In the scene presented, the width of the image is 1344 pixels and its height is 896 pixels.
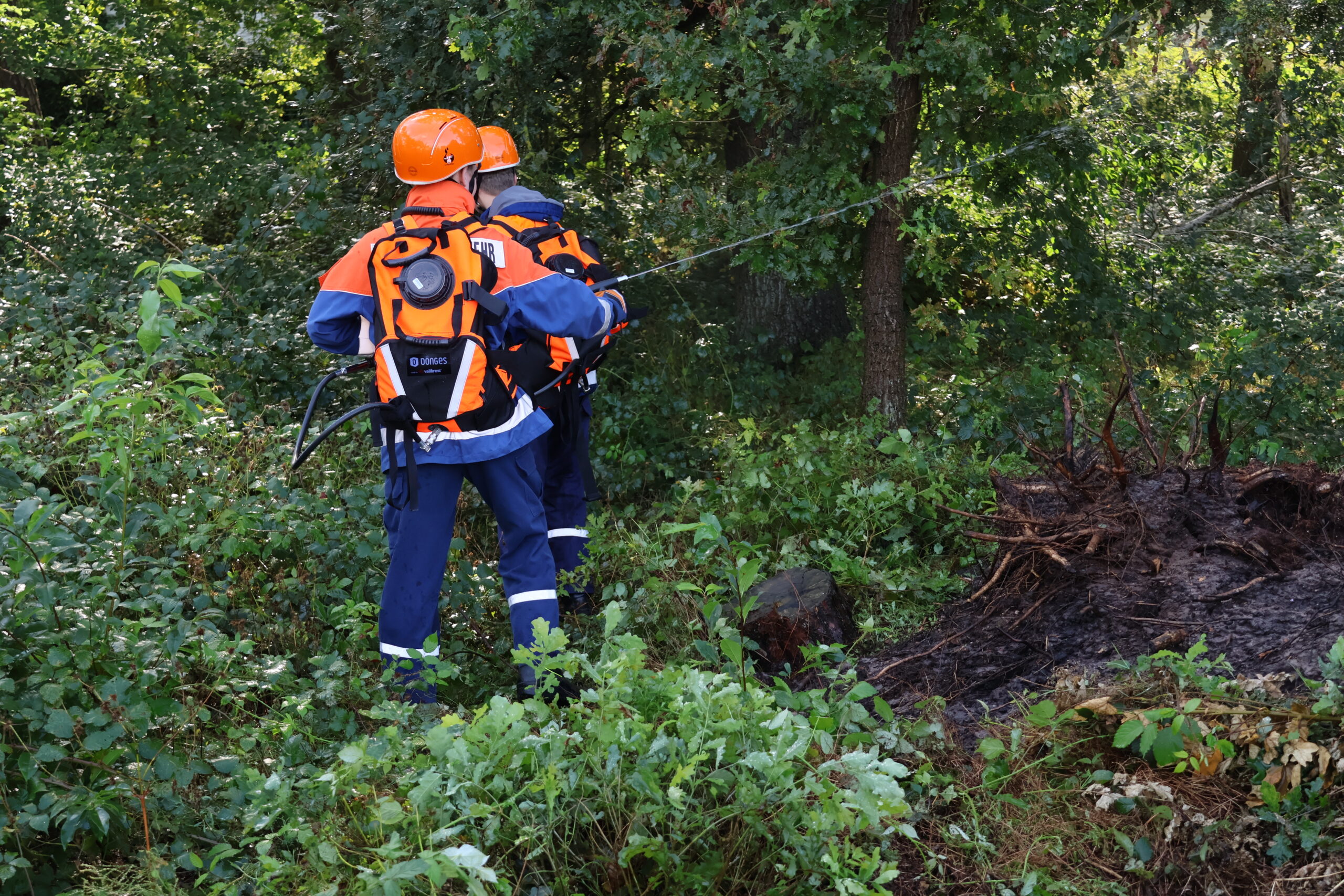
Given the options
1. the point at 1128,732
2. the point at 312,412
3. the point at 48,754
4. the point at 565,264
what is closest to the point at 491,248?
the point at 565,264

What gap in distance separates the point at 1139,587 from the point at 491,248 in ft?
9.22

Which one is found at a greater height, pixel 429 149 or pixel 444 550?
pixel 429 149

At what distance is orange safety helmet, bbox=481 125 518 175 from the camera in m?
5.11

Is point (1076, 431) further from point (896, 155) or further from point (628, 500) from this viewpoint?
point (628, 500)

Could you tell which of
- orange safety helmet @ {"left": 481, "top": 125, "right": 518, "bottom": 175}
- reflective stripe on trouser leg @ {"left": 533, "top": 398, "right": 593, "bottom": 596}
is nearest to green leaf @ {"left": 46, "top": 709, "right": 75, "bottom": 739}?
reflective stripe on trouser leg @ {"left": 533, "top": 398, "right": 593, "bottom": 596}

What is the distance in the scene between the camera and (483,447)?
4.16m

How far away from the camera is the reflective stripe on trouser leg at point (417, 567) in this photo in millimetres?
4148

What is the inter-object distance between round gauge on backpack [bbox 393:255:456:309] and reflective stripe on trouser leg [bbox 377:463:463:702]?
0.63 m

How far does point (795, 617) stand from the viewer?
4480mm

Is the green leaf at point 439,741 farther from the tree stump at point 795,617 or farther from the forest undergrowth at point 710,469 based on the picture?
the tree stump at point 795,617

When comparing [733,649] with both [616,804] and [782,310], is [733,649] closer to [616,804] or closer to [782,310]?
[616,804]

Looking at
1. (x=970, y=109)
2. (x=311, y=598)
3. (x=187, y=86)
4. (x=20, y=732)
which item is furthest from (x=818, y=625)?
(x=187, y=86)

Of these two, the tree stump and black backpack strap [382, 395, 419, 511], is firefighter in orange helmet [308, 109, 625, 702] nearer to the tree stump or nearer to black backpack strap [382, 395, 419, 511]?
black backpack strap [382, 395, 419, 511]

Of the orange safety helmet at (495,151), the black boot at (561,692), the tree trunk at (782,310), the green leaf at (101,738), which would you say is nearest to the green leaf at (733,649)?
the black boot at (561,692)
